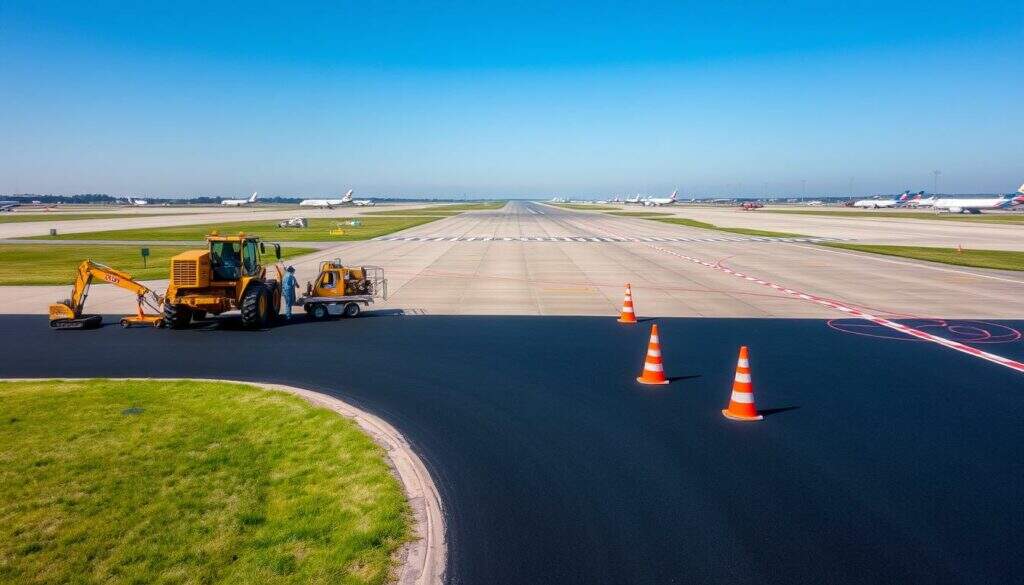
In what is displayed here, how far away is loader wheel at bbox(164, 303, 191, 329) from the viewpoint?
17.1 metres

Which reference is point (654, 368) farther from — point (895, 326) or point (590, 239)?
point (590, 239)

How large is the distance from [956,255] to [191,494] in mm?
42585

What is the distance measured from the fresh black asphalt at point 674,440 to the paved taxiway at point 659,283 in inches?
157

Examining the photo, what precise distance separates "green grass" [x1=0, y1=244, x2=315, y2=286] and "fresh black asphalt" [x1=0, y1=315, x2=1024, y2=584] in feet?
41.2

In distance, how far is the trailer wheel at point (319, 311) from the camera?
19281 mm

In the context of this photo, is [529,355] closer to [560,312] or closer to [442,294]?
[560,312]

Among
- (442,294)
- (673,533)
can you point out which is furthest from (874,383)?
(442,294)

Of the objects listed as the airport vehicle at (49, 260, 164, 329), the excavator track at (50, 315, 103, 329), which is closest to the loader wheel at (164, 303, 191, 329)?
the airport vehicle at (49, 260, 164, 329)

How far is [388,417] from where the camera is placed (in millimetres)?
10188

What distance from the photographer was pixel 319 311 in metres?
19.3

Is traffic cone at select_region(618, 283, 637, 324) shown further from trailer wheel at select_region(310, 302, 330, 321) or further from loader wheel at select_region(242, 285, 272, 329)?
loader wheel at select_region(242, 285, 272, 329)

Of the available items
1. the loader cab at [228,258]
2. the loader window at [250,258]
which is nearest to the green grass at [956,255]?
the loader window at [250,258]

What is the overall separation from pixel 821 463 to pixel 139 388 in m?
11.2

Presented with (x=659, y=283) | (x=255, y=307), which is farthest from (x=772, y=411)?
(x=659, y=283)
